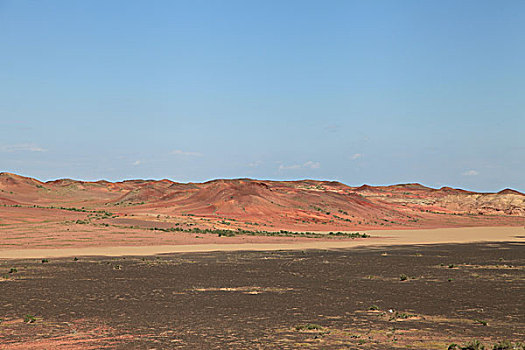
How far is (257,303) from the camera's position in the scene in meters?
20.7

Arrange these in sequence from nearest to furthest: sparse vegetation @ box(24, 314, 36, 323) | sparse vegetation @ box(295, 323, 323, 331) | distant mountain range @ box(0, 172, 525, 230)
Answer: sparse vegetation @ box(295, 323, 323, 331) < sparse vegetation @ box(24, 314, 36, 323) < distant mountain range @ box(0, 172, 525, 230)

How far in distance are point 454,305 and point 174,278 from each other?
14.1 meters

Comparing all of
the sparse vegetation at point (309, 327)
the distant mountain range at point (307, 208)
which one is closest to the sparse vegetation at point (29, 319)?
the sparse vegetation at point (309, 327)

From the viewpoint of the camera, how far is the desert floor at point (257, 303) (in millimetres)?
14953

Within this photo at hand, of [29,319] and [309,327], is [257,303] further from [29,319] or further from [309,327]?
[29,319]

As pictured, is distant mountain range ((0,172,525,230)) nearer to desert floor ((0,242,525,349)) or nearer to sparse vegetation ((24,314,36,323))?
desert floor ((0,242,525,349))

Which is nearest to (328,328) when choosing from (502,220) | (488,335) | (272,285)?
(488,335)

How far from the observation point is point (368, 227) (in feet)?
280

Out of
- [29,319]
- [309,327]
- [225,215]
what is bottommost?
[29,319]

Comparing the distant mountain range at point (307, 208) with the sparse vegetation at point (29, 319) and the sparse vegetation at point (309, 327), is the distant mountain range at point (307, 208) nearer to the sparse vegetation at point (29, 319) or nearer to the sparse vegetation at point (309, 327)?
the sparse vegetation at point (29, 319)

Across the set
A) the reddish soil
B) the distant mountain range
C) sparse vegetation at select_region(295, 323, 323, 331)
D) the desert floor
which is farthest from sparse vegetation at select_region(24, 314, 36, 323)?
the distant mountain range

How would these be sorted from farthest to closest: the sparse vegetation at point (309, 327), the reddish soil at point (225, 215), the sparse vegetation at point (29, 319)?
the reddish soil at point (225, 215), the sparse vegetation at point (29, 319), the sparse vegetation at point (309, 327)

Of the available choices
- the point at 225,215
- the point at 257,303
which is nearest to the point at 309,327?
the point at 257,303

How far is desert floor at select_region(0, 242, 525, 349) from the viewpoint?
14953mm
